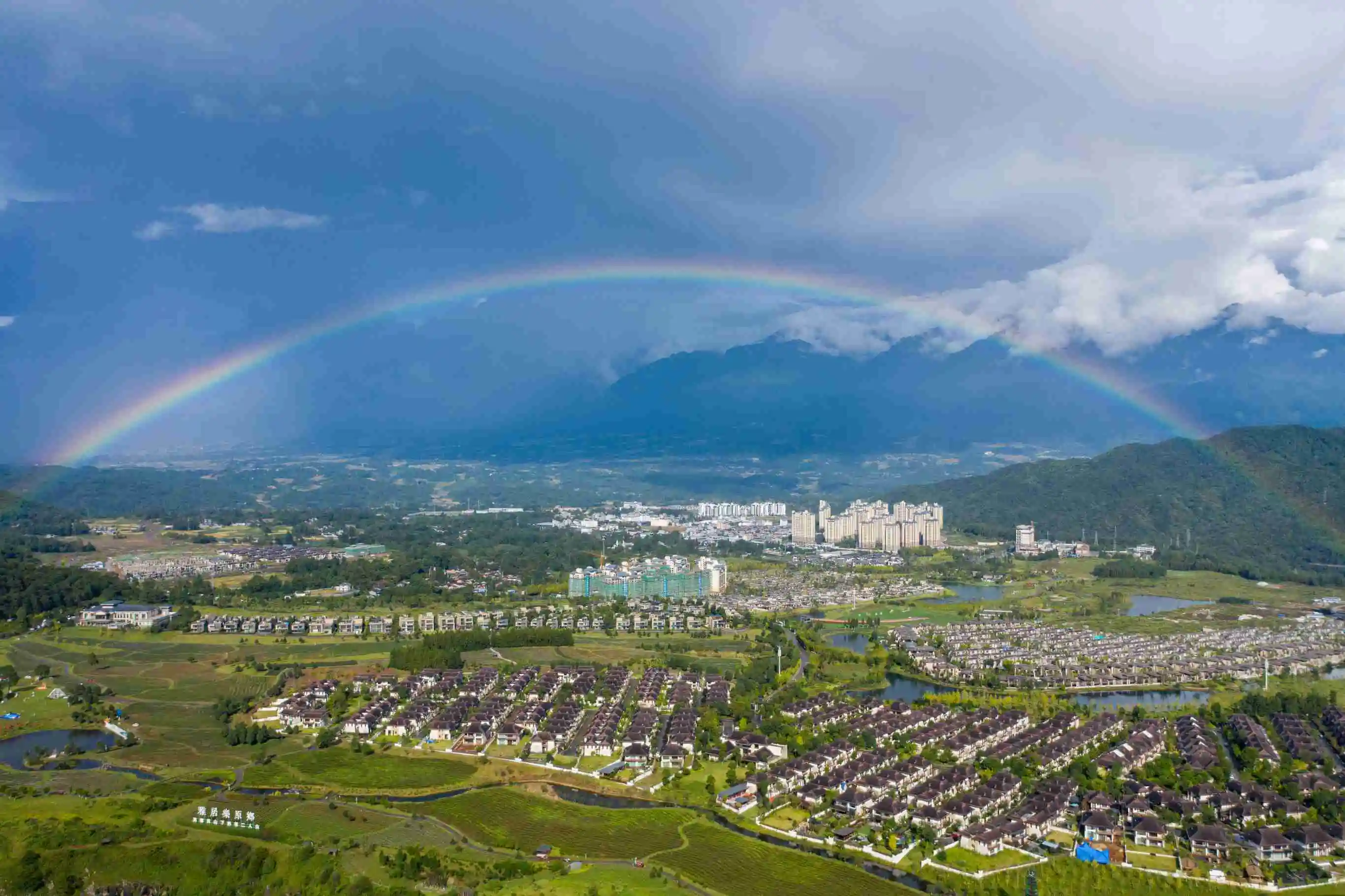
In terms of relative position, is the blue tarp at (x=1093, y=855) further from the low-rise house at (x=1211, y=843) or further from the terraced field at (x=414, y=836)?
the terraced field at (x=414, y=836)

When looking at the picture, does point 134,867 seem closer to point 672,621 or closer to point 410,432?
point 672,621

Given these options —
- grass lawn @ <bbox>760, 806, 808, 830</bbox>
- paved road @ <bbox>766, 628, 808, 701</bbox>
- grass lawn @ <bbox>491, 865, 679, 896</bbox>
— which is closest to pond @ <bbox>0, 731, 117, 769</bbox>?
grass lawn @ <bbox>491, 865, 679, 896</bbox>

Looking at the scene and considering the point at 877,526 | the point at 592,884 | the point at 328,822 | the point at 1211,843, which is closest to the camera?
the point at 592,884

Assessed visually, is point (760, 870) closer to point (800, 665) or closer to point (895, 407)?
point (800, 665)

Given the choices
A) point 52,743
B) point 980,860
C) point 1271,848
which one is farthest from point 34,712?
point 1271,848

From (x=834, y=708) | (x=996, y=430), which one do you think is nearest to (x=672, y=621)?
(x=834, y=708)

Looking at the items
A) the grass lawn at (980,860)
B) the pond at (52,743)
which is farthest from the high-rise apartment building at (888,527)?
the pond at (52,743)

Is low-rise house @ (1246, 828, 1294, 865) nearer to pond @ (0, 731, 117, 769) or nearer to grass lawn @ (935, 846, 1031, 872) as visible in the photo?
grass lawn @ (935, 846, 1031, 872)
